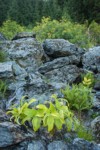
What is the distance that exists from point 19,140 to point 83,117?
91.3 inches

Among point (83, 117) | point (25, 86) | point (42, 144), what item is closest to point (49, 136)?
point (42, 144)

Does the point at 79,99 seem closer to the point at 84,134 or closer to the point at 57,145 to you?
the point at 84,134

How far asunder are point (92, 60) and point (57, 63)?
5.06ft

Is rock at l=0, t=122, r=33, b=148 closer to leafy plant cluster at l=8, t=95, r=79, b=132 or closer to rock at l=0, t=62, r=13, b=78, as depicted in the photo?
leafy plant cluster at l=8, t=95, r=79, b=132

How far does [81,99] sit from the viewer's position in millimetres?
7309

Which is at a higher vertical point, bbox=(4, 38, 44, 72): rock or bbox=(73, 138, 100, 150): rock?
bbox=(4, 38, 44, 72): rock

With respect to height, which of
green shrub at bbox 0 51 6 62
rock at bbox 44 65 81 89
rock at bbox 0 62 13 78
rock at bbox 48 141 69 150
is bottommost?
rock at bbox 48 141 69 150

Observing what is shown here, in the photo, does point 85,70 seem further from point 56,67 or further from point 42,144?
point 42,144

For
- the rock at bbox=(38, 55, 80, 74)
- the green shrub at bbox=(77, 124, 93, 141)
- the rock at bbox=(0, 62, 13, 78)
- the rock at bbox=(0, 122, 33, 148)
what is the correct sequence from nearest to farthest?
the rock at bbox=(0, 122, 33, 148), the green shrub at bbox=(77, 124, 93, 141), the rock at bbox=(0, 62, 13, 78), the rock at bbox=(38, 55, 80, 74)

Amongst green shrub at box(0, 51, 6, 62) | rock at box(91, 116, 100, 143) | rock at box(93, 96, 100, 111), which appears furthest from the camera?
green shrub at box(0, 51, 6, 62)

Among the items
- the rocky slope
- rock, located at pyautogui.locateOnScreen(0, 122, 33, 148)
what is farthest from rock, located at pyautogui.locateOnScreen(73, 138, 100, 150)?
rock, located at pyautogui.locateOnScreen(0, 122, 33, 148)

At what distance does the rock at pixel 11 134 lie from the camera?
5.20 m

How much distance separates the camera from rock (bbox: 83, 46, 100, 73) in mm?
10733

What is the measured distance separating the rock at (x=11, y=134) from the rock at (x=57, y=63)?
14.7 ft
